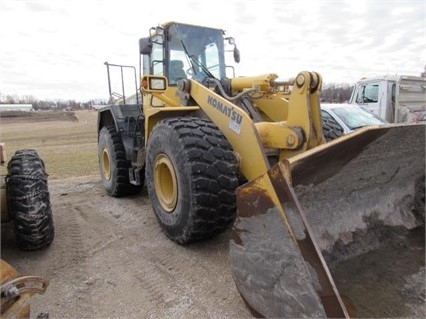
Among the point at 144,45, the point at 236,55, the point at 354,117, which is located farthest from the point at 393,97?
the point at 144,45

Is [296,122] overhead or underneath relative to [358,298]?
overhead

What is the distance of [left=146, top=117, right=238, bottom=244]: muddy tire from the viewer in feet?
11.2

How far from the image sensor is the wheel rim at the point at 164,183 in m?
3.99

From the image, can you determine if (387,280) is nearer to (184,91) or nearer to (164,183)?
(164,183)

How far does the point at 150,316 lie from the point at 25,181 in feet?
5.85

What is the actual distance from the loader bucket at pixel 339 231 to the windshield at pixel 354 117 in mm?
4402

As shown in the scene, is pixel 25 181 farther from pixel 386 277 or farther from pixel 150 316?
pixel 386 277

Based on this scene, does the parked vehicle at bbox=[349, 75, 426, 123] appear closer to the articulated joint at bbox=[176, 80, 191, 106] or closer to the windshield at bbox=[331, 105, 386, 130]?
the windshield at bbox=[331, 105, 386, 130]

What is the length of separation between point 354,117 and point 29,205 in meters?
6.63

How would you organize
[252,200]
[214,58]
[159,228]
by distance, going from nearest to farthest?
[252,200], [159,228], [214,58]

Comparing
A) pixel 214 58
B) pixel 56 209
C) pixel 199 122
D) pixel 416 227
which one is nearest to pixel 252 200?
pixel 199 122

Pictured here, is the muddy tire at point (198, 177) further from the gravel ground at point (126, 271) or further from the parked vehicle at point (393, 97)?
the parked vehicle at point (393, 97)

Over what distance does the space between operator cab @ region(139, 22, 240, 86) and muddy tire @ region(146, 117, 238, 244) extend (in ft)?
4.39

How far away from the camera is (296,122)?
3.26 metres
